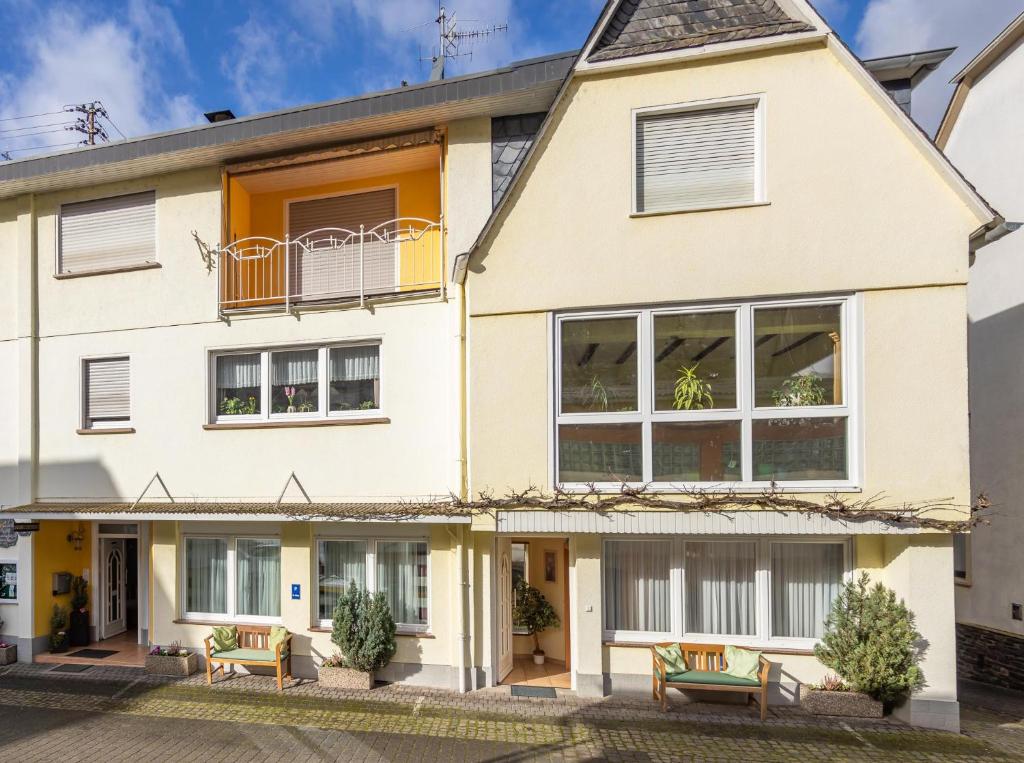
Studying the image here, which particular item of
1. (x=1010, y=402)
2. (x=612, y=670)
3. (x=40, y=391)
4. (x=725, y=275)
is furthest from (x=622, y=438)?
(x=40, y=391)

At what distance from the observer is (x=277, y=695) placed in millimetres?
8258

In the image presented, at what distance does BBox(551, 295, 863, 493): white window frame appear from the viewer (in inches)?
277

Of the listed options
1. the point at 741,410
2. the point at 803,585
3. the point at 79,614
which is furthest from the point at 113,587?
the point at 803,585

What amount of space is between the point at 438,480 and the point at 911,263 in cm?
695

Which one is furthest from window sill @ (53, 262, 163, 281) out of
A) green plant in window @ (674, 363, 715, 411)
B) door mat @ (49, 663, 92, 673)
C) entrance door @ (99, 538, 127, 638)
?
green plant in window @ (674, 363, 715, 411)

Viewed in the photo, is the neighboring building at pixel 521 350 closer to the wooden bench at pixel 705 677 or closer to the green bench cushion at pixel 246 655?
the wooden bench at pixel 705 677

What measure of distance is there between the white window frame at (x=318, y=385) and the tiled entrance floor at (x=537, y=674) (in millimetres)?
4615

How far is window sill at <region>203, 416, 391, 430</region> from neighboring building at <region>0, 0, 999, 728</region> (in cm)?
Result: 5

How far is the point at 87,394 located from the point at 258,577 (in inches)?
185

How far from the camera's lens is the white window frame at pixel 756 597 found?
7762mm

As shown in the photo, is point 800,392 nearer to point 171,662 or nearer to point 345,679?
point 345,679

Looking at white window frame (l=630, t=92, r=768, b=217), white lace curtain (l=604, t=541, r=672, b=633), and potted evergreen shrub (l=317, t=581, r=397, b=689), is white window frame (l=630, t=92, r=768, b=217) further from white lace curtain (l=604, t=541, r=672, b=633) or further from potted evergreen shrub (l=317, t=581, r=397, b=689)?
potted evergreen shrub (l=317, t=581, r=397, b=689)

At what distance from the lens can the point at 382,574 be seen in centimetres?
902

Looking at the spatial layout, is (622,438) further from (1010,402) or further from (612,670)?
(1010,402)
